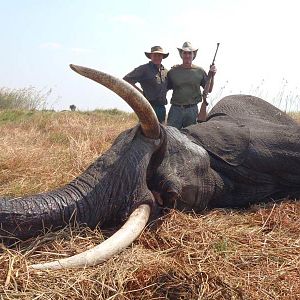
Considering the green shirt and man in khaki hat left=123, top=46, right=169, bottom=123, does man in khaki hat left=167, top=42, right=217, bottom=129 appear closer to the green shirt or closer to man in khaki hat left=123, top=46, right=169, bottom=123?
the green shirt

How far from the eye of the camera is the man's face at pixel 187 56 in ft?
26.5

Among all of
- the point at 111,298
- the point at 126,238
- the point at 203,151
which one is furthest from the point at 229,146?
the point at 111,298

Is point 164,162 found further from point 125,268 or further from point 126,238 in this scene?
point 125,268

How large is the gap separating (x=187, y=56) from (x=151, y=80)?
1.97 feet

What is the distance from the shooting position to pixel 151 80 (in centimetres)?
806

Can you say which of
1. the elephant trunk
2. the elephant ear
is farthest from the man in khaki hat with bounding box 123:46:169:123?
the elephant trunk

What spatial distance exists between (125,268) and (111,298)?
0.26 meters

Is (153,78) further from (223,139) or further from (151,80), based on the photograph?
(223,139)

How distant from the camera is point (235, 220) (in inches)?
160

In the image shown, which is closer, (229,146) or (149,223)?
(149,223)

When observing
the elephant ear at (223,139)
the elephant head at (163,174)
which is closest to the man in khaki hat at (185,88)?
the elephant head at (163,174)

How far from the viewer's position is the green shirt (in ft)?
26.5

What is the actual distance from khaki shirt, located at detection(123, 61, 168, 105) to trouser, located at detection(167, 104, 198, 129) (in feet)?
0.71

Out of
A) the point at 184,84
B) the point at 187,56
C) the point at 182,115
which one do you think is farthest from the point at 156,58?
the point at 182,115
